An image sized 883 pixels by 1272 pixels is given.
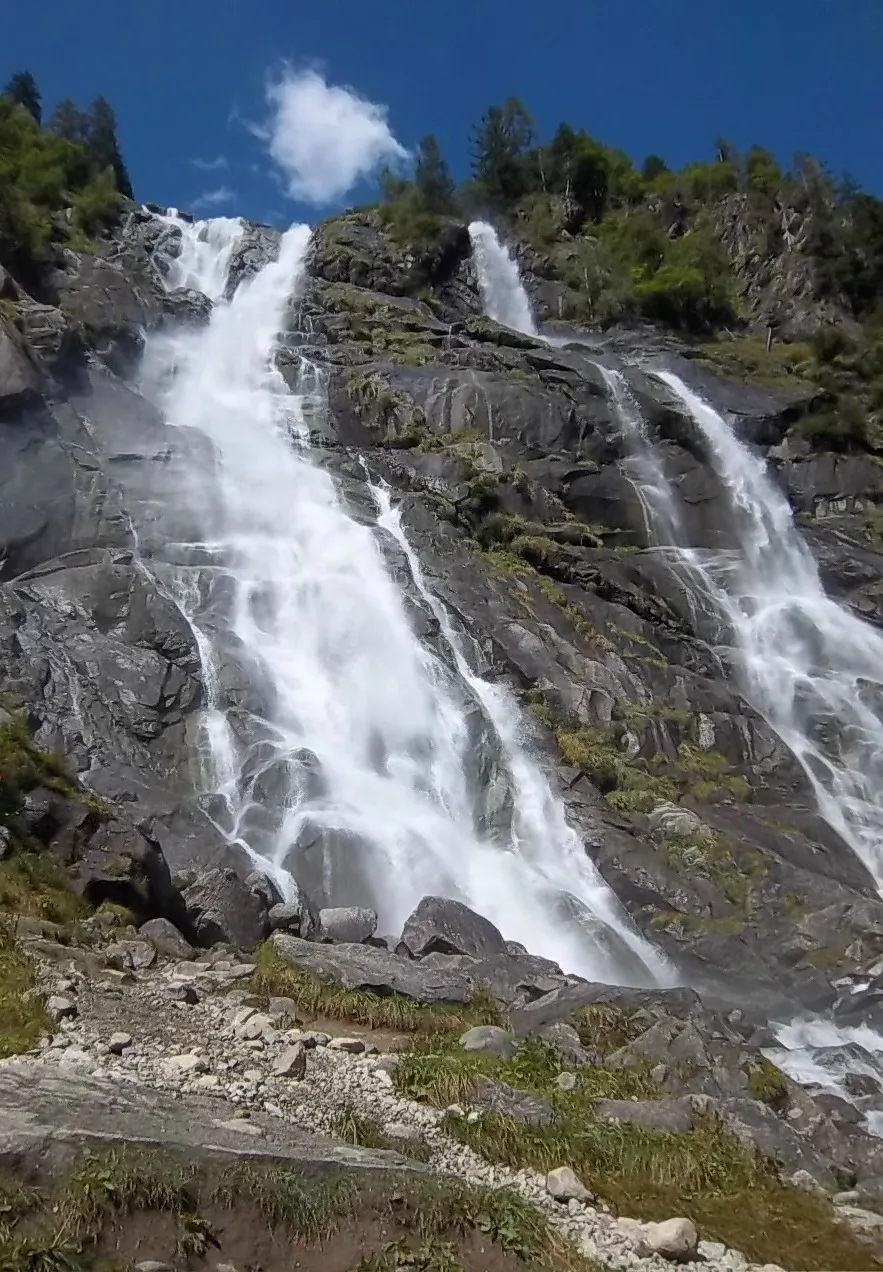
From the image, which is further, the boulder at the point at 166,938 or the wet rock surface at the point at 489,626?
the wet rock surface at the point at 489,626

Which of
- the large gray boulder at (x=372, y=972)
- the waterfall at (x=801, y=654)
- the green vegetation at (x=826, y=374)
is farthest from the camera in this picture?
the green vegetation at (x=826, y=374)

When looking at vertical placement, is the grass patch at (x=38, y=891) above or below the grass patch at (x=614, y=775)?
below

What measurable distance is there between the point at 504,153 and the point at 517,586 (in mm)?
52677

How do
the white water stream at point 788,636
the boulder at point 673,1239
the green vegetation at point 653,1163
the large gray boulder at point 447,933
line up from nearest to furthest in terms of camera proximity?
the boulder at point 673,1239
the green vegetation at point 653,1163
the large gray boulder at point 447,933
the white water stream at point 788,636

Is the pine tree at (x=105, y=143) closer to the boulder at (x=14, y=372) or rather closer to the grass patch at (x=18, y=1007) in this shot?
the boulder at (x=14, y=372)

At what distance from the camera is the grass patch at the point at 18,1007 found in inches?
282

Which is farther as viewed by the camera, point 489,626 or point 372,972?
point 489,626

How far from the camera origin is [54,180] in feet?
169

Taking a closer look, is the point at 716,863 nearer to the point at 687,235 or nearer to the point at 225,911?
the point at 225,911

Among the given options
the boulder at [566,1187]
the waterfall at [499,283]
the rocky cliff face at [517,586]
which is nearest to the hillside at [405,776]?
the boulder at [566,1187]

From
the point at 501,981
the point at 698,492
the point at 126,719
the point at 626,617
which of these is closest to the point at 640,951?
the point at 501,981

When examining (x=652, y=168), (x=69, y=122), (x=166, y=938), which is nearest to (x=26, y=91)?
(x=69, y=122)

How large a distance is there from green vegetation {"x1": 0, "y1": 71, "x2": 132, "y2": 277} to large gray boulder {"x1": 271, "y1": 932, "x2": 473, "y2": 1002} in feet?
118

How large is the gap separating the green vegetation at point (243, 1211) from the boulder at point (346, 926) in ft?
28.3
